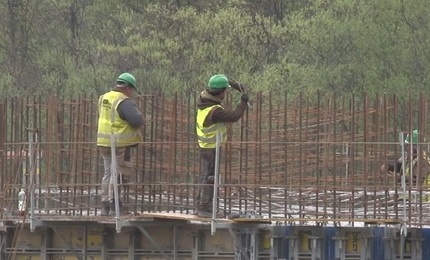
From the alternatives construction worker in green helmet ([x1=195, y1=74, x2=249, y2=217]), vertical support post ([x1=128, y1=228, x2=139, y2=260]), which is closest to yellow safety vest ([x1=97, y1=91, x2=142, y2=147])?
construction worker in green helmet ([x1=195, y1=74, x2=249, y2=217])

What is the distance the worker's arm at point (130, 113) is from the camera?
69.8 feet

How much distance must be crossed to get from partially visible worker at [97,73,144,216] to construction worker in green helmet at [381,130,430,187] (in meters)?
3.28

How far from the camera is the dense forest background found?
46.5 m

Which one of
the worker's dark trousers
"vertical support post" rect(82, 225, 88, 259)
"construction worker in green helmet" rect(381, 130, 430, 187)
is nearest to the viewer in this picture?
"construction worker in green helmet" rect(381, 130, 430, 187)

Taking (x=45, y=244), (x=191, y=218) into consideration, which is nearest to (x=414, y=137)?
(x=191, y=218)

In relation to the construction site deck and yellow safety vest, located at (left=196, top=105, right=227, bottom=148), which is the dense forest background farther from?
yellow safety vest, located at (left=196, top=105, right=227, bottom=148)

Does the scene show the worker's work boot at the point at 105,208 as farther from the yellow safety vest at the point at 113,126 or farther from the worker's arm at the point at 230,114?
the worker's arm at the point at 230,114

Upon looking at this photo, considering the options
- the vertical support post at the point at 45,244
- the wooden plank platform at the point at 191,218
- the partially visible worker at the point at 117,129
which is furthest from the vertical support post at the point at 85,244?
Result: the wooden plank platform at the point at 191,218

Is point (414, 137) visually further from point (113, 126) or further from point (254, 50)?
point (254, 50)

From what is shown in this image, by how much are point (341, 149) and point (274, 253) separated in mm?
2185

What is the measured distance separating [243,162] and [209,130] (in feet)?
4.96

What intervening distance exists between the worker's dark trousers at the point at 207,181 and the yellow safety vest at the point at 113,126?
998 mm

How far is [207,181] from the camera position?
21.2 meters

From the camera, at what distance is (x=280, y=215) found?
71.5 feet
